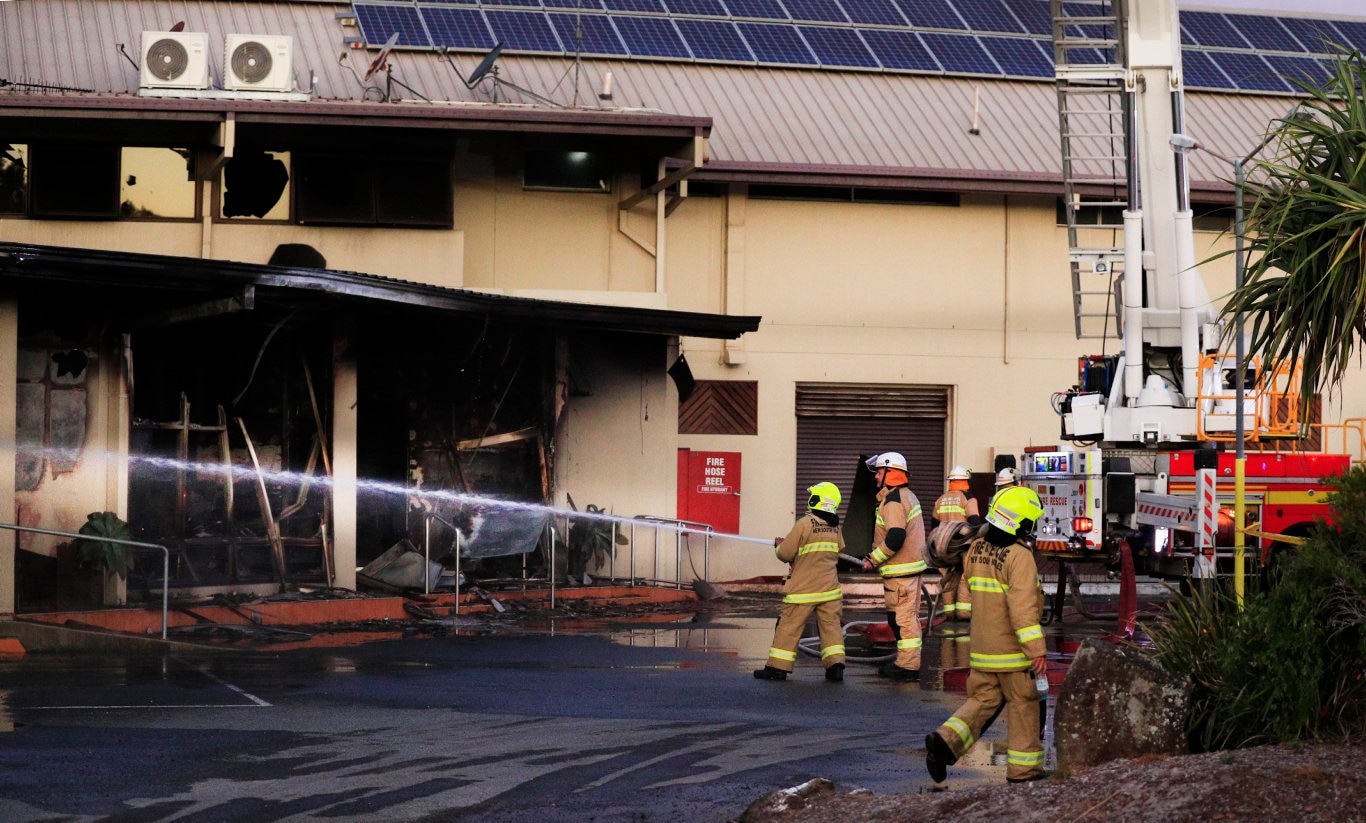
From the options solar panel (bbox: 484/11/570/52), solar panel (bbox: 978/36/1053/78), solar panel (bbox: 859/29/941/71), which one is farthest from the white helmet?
solar panel (bbox: 978/36/1053/78)

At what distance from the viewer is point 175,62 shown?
21.0m

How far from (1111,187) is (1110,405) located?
20.9 ft

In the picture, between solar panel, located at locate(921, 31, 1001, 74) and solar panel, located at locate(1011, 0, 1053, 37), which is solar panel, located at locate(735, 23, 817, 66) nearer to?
solar panel, located at locate(921, 31, 1001, 74)

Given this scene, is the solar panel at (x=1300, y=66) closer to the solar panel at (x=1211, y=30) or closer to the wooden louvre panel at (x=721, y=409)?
the solar panel at (x=1211, y=30)

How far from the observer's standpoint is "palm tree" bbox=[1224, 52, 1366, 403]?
8.07 meters

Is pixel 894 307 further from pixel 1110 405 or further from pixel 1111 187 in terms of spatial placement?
pixel 1110 405

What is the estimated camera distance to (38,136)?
67.4ft

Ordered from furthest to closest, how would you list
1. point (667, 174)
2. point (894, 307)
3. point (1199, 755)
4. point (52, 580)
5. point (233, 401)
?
point (894, 307), point (667, 174), point (233, 401), point (52, 580), point (1199, 755)

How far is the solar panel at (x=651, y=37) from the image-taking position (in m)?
25.9

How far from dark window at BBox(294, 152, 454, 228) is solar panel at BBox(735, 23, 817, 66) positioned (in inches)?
275

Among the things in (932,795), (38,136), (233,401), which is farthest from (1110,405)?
(38,136)

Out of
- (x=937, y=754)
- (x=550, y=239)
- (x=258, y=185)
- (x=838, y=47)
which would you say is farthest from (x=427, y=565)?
(x=838, y=47)

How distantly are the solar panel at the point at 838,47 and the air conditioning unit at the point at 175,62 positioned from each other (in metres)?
9.97

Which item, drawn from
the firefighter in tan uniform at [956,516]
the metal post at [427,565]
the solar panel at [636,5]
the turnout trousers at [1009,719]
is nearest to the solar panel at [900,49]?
the solar panel at [636,5]
